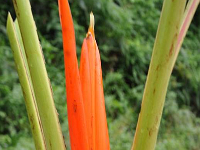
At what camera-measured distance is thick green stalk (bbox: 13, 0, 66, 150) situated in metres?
0.39

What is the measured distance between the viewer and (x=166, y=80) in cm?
39

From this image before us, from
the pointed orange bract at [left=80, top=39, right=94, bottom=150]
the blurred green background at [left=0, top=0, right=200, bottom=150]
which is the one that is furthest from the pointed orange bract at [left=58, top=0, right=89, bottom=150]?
the blurred green background at [left=0, top=0, right=200, bottom=150]

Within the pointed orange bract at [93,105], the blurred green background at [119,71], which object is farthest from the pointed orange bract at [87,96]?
the blurred green background at [119,71]

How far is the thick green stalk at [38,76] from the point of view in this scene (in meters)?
0.39

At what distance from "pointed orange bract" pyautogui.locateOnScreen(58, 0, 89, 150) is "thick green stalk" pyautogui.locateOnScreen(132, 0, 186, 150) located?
0.20ft

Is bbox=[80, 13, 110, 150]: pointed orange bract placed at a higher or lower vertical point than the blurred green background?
higher

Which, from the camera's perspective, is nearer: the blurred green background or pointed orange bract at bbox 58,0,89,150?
pointed orange bract at bbox 58,0,89,150

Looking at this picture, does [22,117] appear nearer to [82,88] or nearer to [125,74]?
[125,74]

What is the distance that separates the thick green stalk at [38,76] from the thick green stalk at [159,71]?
0.28 ft

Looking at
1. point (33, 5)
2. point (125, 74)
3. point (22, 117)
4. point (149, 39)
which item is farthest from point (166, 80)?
point (149, 39)

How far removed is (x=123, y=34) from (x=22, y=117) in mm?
1098

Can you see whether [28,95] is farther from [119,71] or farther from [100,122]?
[119,71]

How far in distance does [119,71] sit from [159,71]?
230cm

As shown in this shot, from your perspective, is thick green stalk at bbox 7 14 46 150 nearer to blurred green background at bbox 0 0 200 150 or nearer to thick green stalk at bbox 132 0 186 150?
thick green stalk at bbox 132 0 186 150
